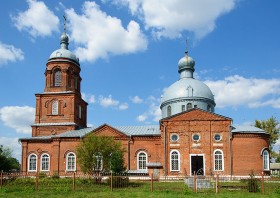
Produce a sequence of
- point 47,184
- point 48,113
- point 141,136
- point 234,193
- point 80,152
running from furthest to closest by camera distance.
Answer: point 48,113 < point 141,136 < point 80,152 < point 47,184 < point 234,193

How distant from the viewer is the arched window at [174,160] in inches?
1401

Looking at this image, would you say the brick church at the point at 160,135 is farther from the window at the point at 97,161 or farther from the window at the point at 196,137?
the window at the point at 97,161

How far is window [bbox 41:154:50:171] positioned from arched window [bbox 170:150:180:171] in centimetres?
1303

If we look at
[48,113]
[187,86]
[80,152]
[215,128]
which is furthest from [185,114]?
[48,113]

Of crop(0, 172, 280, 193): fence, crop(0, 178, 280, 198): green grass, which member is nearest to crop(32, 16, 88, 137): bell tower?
crop(0, 172, 280, 193): fence

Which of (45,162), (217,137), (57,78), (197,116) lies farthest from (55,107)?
(217,137)

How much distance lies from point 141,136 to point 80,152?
9527 mm

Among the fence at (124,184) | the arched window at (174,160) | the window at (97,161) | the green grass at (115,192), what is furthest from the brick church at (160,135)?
the green grass at (115,192)

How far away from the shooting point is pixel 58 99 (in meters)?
40.8

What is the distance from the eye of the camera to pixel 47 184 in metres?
24.1

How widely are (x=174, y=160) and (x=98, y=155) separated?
9.33 meters

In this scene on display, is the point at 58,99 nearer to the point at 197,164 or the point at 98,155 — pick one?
the point at 98,155

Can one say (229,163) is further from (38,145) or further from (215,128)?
(38,145)

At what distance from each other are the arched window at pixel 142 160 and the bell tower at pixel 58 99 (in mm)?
8228
